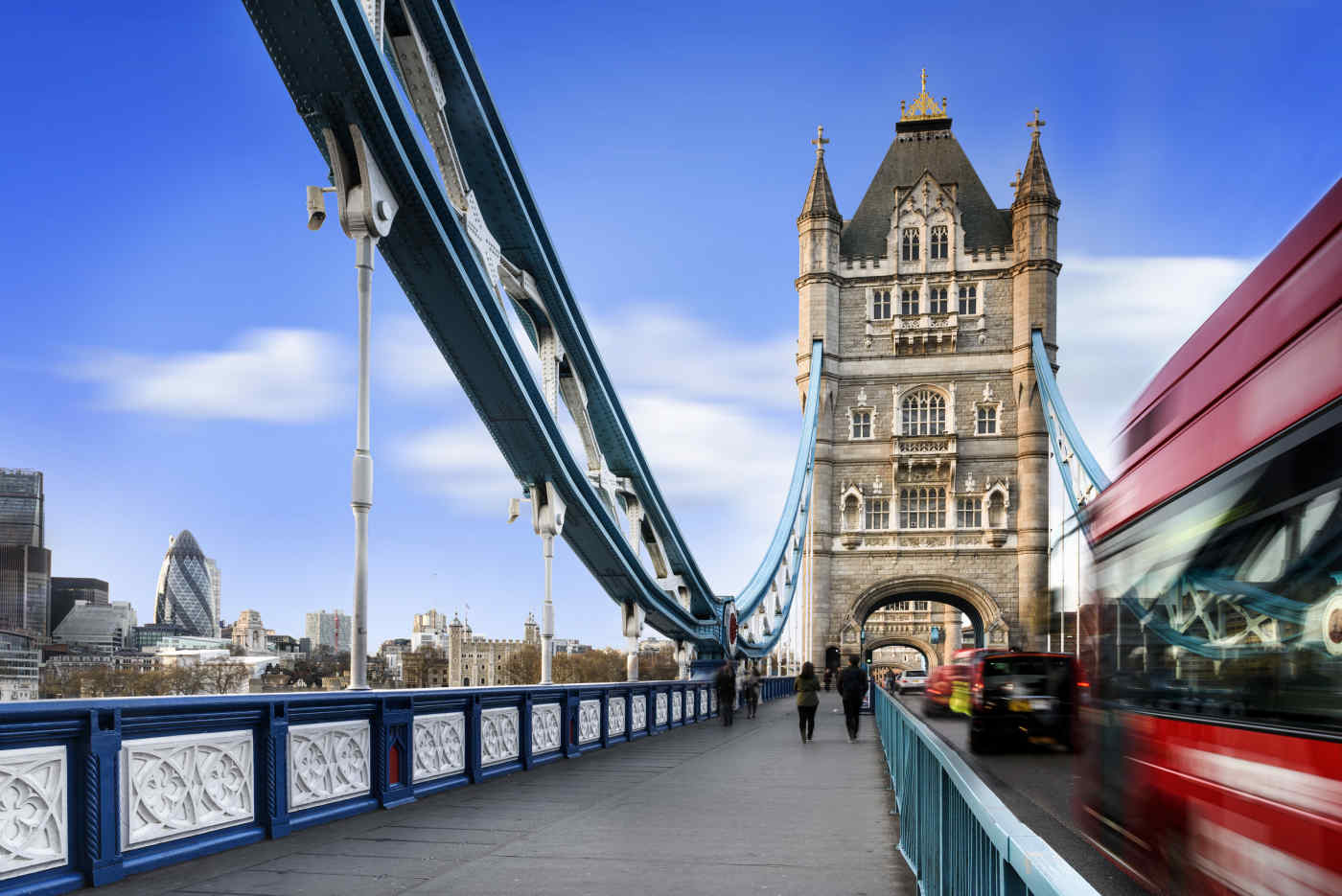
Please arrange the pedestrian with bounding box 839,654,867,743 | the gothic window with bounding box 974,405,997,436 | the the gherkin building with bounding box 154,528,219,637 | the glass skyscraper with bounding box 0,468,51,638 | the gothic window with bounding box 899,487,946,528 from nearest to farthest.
A: the glass skyscraper with bounding box 0,468,51,638 → the the gherkin building with bounding box 154,528,219,637 → the pedestrian with bounding box 839,654,867,743 → the gothic window with bounding box 899,487,946,528 → the gothic window with bounding box 974,405,997,436

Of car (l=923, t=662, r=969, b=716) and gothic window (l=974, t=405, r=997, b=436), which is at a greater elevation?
gothic window (l=974, t=405, r=997, b=436)

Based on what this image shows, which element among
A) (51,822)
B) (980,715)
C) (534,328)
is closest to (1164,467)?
(51,822)

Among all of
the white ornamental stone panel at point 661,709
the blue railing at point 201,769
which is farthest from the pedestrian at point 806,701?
the blue railing at point 201,769

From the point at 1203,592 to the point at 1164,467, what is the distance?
0.97 metres

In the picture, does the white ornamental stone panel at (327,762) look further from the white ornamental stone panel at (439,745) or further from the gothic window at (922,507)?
the gothic window at (922,507)

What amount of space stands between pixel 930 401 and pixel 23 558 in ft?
146

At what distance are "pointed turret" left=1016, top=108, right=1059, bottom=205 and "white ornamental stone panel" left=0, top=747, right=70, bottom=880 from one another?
49.7 meters

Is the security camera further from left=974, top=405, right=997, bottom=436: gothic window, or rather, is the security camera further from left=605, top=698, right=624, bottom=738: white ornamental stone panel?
left=974, top=405, right=997, bottom=436: gothic window

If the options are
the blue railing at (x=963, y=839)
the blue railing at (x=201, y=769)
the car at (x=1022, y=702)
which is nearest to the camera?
the blue railing at (x=963, y=839)

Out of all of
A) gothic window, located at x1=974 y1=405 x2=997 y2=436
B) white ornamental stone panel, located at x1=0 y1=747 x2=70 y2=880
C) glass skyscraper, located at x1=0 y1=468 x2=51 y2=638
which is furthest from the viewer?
gothic window, located at x1=974 y1=405 x2=997 y2=436

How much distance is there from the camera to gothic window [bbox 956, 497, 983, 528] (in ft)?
158

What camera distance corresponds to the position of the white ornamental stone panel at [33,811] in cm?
475

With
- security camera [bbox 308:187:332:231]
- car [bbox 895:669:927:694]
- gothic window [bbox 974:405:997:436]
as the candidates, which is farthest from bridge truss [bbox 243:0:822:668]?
gothic window [bbox 974:405:997:436]

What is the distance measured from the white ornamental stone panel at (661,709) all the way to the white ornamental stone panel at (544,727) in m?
6.29
